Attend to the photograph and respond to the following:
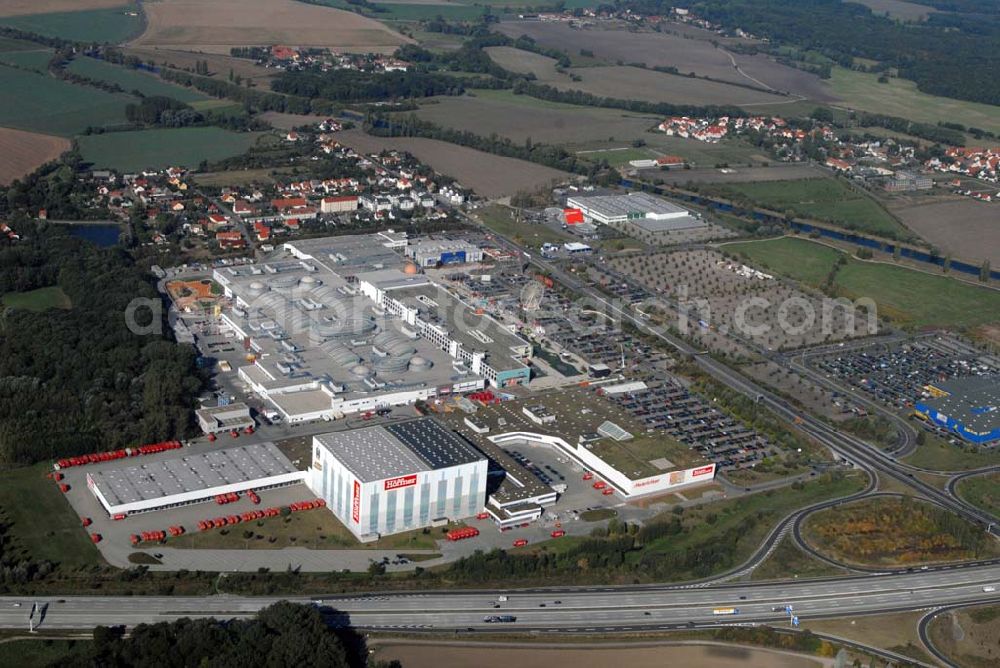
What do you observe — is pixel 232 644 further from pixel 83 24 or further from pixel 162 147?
pixel 83 24

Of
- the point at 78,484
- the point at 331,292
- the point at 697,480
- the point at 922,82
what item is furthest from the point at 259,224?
the point at 922,82

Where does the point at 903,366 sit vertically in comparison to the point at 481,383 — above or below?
above

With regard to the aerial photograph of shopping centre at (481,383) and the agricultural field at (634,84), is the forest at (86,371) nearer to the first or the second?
the aerial photograph of shopping centre at (481,383)

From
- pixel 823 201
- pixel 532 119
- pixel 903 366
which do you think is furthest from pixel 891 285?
pixel 532 119

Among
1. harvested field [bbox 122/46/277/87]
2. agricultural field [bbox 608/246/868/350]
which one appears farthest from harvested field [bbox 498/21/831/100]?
agricultural field [bbox 608/246/868/350]

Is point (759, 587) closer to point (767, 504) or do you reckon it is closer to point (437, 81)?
point (767, 504)

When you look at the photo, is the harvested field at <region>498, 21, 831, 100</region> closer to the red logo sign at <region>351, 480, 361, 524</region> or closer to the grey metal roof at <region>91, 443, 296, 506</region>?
the grey metal roof at <region>91, 443, 296, 506</region>

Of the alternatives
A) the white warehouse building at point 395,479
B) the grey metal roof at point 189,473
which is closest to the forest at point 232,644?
the white warehouse building at point 395,479
